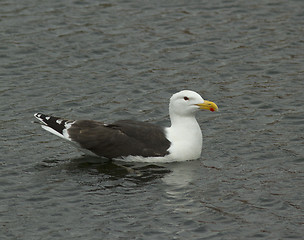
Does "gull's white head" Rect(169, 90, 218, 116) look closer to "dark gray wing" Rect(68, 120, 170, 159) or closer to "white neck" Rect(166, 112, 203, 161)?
"white neck" Rect(166, 112, 203, 161)

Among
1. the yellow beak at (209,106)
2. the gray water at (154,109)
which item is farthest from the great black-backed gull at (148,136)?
the gray water at (154,109)

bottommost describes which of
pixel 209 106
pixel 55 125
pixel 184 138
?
pixel 184 138

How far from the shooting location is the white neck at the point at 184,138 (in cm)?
1720

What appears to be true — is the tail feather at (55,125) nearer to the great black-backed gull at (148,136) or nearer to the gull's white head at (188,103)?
the great black-backed gull at (148,136)

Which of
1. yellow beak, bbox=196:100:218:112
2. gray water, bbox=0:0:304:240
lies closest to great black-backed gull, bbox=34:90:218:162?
yellow beak, bbox=196:100:218:112

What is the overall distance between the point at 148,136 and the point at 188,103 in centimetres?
109

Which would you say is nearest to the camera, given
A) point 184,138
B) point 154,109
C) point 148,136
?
point 148,136

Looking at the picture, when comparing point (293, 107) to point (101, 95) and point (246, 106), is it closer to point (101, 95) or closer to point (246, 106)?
point (246, 106)

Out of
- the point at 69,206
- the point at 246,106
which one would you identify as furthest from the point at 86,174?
the point at 246,106

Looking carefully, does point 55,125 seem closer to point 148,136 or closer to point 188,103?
point 148,136

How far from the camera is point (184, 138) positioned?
1734 cm

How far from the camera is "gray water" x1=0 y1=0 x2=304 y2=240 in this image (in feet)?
47.4

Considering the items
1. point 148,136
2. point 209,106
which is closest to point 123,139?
point 148,136

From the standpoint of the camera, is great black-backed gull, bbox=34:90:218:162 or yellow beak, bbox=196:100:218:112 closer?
great black-backed gull, bbox=34:90:218:162
